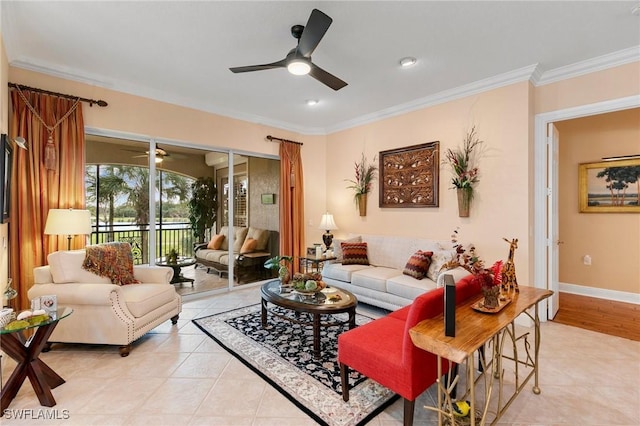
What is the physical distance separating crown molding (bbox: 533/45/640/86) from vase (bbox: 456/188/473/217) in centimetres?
148

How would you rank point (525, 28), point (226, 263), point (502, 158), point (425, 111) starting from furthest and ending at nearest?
point (226, 263) → point (425, 111) → point (502, 158) → point (525, 28)

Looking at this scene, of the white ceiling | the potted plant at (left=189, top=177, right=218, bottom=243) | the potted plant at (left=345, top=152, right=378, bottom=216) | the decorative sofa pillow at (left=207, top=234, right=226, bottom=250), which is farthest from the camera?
the potted plant at (left=345, top=152, right=378, bottom=216)

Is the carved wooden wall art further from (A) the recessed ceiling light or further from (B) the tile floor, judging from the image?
(B) the tile floor

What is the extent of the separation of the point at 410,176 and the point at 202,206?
331 centimetres

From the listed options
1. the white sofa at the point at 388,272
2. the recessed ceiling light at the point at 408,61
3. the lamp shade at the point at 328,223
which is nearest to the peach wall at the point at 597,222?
the white sofa at the point at 388,272

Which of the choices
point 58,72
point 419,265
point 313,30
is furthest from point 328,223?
point 58,72

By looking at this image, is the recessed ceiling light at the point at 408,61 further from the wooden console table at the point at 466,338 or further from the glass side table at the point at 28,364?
the glass side table at the point at 28,364

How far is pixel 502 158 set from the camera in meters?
3.61

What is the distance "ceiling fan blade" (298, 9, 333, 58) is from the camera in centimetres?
198

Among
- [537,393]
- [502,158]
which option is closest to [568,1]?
[502,158]

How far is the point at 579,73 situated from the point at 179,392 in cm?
504

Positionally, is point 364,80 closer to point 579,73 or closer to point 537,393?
point 579,73

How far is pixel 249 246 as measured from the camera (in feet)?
17.2

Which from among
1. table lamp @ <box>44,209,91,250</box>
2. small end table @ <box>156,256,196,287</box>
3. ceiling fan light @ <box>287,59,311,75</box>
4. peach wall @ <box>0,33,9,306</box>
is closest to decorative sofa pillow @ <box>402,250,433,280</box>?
ceiling fan light @ <box>287,59,311,75</box>
